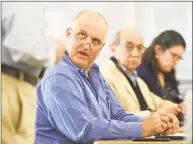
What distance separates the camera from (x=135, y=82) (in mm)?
1660

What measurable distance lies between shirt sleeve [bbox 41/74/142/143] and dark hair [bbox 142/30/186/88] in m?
0.33

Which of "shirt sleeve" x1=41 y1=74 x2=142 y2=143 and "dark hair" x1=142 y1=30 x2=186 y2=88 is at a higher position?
"dark hair" x1=142 y1=30 x2=186 y2=88

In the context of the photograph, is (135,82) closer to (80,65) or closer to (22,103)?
(80,65)

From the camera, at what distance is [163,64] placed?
166 centimetres

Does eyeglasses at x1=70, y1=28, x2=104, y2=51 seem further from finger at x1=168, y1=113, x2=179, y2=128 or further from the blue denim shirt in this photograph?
finger at x1=168, y1=113, x2=179, y2=128

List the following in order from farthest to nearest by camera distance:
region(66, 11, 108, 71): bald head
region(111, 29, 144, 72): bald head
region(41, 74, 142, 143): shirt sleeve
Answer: region(111, 29, 144, 72): bald head → region(66, 11, 108, 71): bald head → region(41, 74, 142, 143): shirt sleeve

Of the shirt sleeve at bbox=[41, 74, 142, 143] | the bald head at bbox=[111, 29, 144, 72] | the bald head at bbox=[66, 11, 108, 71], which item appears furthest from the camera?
the bald head at bbox=[111, 29, 144, 72]

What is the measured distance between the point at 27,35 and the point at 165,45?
0.54 m

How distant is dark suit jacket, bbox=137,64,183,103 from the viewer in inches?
63.8

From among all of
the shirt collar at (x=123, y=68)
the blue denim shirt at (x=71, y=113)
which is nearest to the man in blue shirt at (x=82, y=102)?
the blue denim shirt at (x=71, y=113)

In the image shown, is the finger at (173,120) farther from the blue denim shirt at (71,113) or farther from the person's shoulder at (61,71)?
the person's shoulder at (61,71)

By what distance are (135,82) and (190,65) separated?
24cm

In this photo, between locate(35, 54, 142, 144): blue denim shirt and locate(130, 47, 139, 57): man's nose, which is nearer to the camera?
locate(35, 54, 142, 144): blue denim shirt

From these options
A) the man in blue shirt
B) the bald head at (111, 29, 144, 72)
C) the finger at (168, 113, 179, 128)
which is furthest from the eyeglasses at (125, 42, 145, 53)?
the finger at (168, 113, 179, 128)
